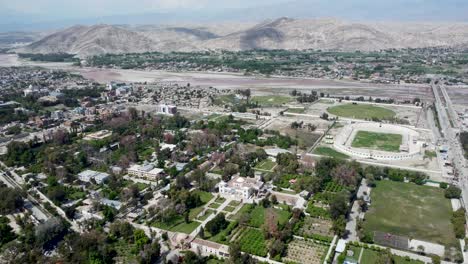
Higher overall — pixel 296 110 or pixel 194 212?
pixel 296 110

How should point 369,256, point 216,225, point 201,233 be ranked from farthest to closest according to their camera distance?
point 216,225
point 201,233
point 369,256

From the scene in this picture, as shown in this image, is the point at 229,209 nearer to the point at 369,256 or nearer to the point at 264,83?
the point at 369,256

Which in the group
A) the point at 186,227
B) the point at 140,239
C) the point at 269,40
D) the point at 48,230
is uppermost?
the point at 269,40

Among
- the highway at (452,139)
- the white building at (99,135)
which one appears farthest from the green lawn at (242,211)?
the white building at (99,135)

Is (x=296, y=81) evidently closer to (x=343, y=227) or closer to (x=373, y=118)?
(x=373, y=118)

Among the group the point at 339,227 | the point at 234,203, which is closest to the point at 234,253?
the point at 339,227

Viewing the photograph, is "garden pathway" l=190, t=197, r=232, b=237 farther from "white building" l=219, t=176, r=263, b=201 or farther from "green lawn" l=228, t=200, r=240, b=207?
"white building" l=219, t=176, r=263, b=201
